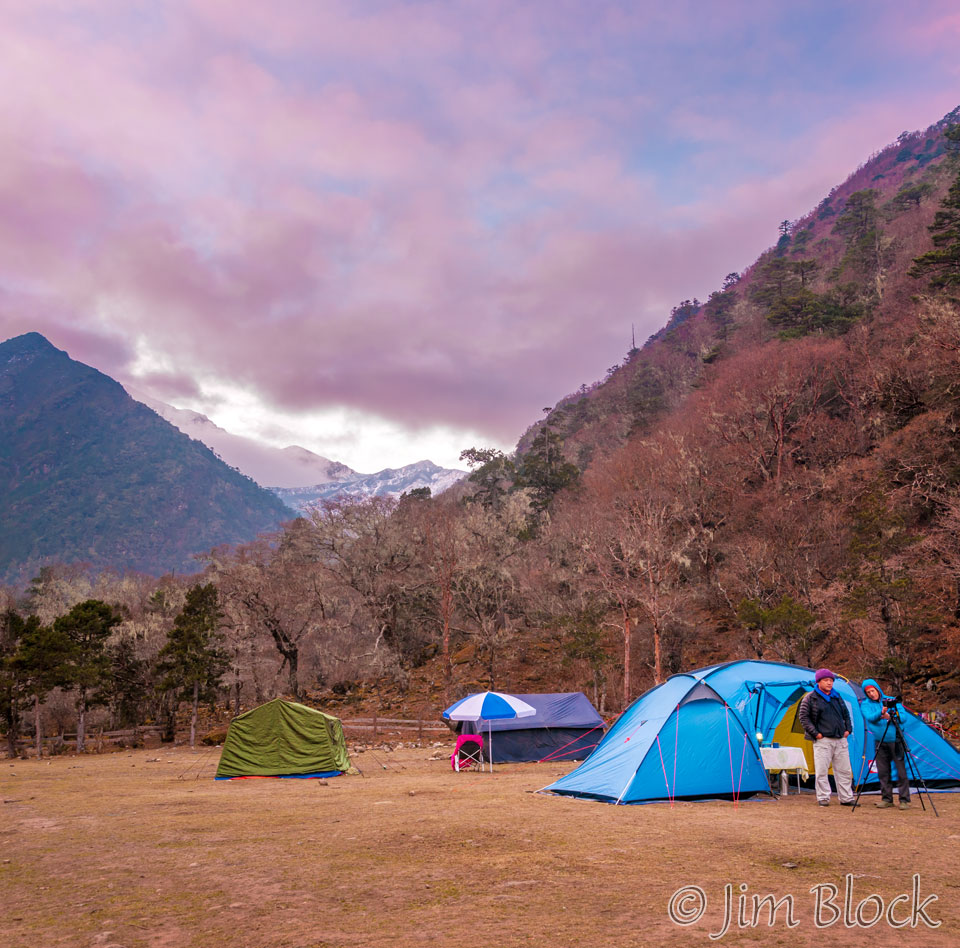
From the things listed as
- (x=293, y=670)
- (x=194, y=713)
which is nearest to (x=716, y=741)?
(x=194, y=713)

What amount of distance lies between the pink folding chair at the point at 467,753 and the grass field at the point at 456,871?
7.82 m

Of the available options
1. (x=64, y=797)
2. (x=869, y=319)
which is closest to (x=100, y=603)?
(x=64, y=797)

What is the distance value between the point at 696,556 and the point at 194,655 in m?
27.9

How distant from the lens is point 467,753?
2044 centimetres

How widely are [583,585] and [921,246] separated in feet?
141

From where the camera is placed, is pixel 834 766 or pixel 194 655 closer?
pixel 834 766

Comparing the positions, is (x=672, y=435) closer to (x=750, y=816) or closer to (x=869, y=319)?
(x=869, y=319)

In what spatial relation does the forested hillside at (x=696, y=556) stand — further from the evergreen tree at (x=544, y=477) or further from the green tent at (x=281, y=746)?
the green tent at (x=281, y=746)

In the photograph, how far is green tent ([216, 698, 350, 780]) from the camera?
20.4m

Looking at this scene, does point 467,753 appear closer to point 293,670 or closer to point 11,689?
point 11,689

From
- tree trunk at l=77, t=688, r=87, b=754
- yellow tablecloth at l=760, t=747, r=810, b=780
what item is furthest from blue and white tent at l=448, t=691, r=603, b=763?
tree trunk at l=77, t=688, r=87, b=754

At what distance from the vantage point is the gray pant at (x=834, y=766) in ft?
36.1

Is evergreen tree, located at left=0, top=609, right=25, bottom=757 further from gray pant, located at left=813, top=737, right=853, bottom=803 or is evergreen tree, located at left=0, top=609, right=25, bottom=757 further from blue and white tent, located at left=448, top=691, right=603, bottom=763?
gray pant, located at left=813, top=737, right=853, bottom=803

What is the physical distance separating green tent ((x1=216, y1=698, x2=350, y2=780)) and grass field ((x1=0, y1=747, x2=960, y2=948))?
818 cm
